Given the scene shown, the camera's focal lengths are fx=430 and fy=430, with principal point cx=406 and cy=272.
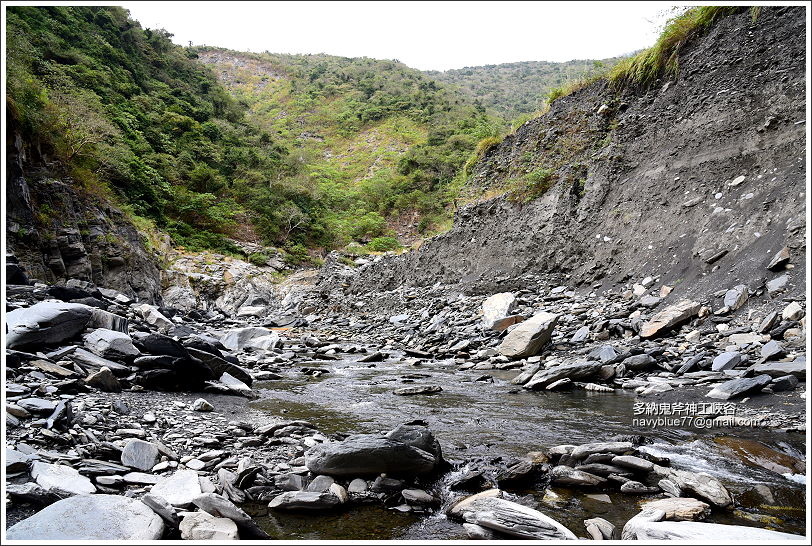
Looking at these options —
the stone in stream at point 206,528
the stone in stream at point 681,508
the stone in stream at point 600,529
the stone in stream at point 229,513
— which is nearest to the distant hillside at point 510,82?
the stone in stream at point 681,508

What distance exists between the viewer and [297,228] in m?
34.1

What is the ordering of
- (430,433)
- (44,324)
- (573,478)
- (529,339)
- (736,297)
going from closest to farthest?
1. (573,478)
2. (430,433)
3. (44,324)
4. (736,297)
5. (529,339)

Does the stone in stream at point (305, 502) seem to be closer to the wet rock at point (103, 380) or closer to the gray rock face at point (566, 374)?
the wet rock at point (103, 380)

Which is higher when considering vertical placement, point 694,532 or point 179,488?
point 694,532

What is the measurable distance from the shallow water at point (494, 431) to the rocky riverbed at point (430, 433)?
24 mm

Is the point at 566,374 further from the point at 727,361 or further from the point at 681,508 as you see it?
the point at 681,508

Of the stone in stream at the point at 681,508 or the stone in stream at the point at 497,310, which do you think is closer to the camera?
the stone in stream at the point at 681,508

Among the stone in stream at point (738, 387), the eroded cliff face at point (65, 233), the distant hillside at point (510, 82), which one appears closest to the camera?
the stone in stream at point (738, 387)

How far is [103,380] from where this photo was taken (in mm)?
4961

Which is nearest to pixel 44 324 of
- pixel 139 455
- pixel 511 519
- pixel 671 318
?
pixel 139 455

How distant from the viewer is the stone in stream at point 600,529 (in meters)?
2.58

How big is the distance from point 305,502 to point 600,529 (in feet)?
6.19

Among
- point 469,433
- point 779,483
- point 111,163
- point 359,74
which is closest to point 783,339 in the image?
point 779,483

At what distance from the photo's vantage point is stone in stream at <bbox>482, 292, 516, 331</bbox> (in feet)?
35.3
